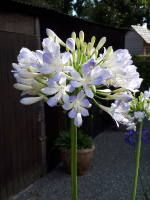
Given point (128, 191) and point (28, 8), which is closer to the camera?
point (28, 8)

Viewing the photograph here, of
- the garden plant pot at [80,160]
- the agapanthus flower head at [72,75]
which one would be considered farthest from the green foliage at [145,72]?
the agapanthus flower head at [72,75]

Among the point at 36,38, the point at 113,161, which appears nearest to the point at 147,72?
the point at 113,161

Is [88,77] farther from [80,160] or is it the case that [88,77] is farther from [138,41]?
[138,41]

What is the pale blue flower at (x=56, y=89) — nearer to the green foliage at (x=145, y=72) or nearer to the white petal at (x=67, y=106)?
the white petal at (x=67, y=106)

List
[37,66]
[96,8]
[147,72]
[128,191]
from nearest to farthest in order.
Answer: [37,66] → [128,191] → [147,72] → [96,8]

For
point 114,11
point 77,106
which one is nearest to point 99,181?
point 77,106

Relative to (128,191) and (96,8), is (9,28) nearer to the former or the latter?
(128,191)

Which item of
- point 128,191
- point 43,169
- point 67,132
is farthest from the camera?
point 67,132
